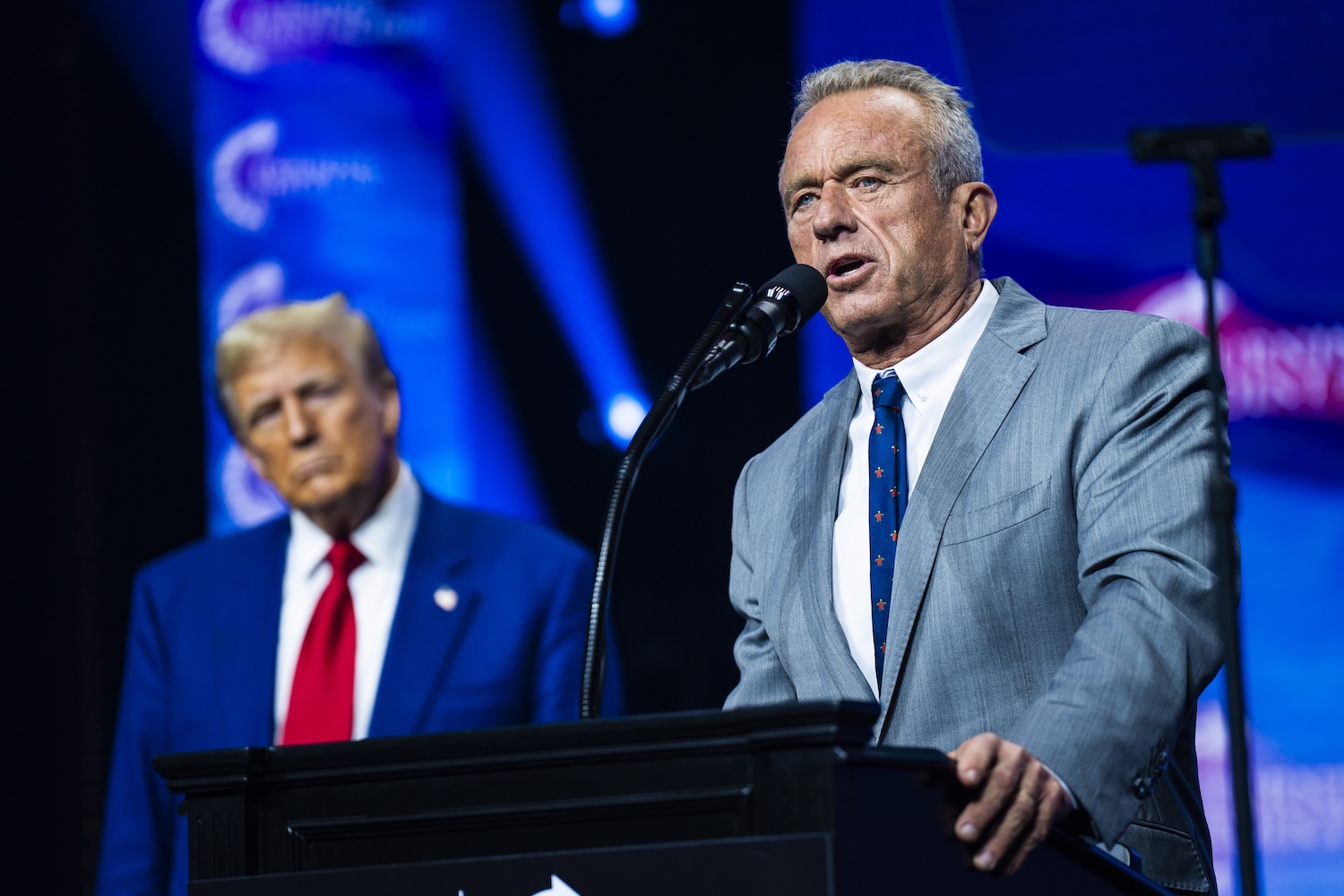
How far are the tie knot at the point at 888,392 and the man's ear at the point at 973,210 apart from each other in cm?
27

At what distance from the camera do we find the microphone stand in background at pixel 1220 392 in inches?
57.2

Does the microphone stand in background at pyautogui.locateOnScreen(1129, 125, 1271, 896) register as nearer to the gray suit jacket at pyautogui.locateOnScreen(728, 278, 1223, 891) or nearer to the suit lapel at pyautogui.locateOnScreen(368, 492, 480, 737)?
the gray suit jacket at pyautogui.locateOnScreen(728, 278, 1223, 891)

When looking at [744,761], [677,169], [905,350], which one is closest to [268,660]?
[677,169]

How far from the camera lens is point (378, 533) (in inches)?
150

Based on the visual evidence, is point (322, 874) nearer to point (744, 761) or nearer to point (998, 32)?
point (744, 761)

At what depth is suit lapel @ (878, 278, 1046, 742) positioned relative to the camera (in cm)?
197

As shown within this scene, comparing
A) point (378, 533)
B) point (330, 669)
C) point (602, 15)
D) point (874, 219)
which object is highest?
point (602, 15)

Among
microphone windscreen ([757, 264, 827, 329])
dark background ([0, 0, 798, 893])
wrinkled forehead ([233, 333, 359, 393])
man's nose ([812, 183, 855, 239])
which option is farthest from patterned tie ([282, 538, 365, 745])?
microphone windscreen ([757, 264, 827, 329])

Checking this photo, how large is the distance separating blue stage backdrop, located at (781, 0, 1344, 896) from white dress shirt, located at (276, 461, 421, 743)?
3.48 feet

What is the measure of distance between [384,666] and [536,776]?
2.18 meters

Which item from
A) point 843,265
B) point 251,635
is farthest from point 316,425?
point 843,265

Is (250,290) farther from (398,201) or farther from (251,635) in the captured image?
(251,635)

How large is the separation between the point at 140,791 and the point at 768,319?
2.37 m

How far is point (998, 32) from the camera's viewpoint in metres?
3.96
